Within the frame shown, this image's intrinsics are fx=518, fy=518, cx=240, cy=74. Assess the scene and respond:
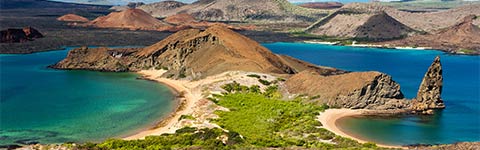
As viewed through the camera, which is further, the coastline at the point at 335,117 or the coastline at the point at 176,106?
the coastline at the point at 335,117

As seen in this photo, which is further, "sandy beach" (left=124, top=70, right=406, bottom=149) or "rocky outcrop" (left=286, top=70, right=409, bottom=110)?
"rocky outcrop" (left=286, top=70, right=409, bottom=110)

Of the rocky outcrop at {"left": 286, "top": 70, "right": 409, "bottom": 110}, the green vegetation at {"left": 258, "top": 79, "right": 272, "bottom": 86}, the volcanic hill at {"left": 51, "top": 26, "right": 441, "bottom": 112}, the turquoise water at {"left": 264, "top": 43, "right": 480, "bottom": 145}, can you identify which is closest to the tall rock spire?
the volcanic hill at {"left": 51, "top": 26, "right": 441, "bottom": 112}

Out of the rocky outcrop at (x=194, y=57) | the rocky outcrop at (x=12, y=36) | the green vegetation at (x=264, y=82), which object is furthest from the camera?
the rocky outcrop at (x=12, y=36)

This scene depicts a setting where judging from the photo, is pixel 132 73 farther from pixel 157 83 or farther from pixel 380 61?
pixel 380 61

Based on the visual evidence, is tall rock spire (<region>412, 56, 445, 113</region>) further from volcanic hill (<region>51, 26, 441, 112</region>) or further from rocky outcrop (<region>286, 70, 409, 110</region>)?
rocky outcrop (<region>286, 70, 409, 110</region>)

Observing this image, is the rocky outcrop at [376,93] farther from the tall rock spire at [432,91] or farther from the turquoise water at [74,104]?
the turquoise water at [74,104]

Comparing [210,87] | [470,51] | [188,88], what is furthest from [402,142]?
[470,51]

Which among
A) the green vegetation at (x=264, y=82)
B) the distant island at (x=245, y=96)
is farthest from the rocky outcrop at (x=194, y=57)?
the green vegetation at (x=264, y=82)
